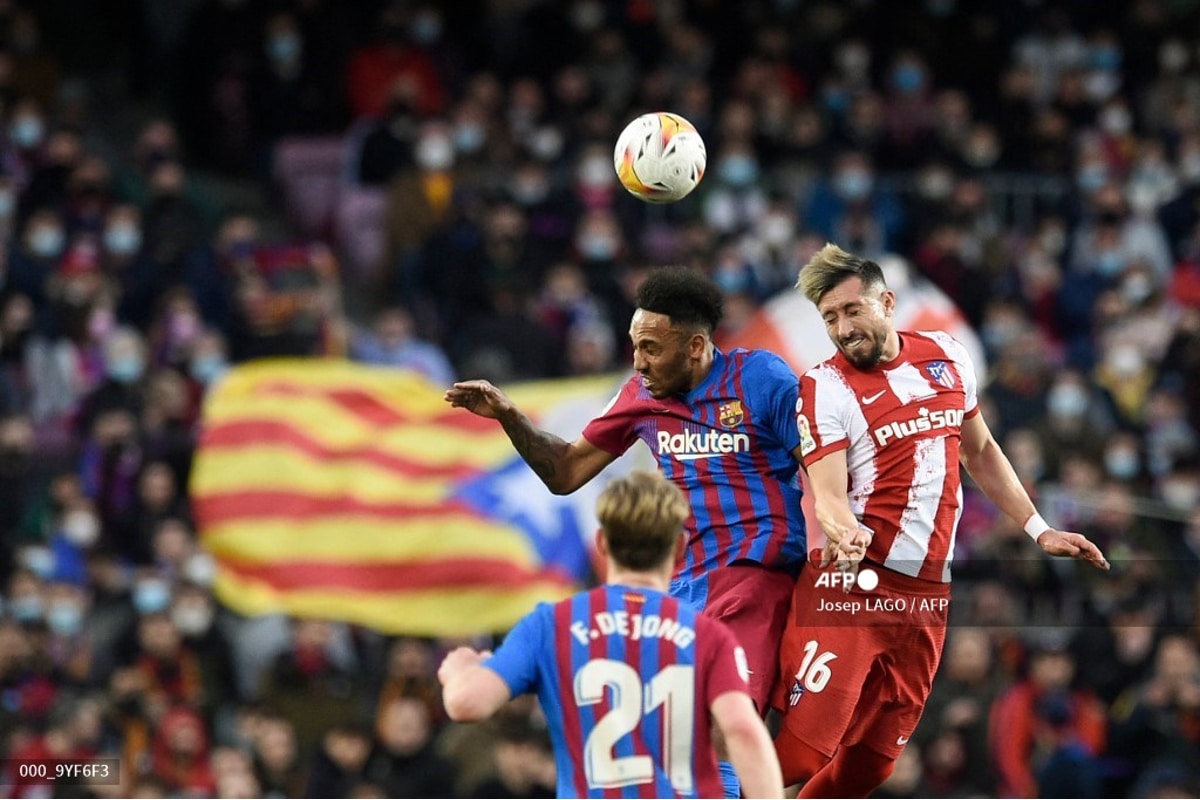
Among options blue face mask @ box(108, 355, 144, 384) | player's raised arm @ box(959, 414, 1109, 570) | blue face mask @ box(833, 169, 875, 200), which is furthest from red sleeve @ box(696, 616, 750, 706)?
blue face mask @ box(833, 169, 875, 200)

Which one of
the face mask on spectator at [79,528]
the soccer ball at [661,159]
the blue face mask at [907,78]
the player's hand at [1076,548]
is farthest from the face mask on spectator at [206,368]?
the player's hand at [1076,548]

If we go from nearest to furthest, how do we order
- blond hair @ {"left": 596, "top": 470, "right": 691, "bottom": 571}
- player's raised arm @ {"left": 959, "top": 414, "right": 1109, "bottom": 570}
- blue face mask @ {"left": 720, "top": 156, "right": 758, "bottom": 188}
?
blond hair @ {"left": 596, "top": 470, "right": 691, "bottom": 571}, player's raised arm @ {"left": 959, "top": 414, "right": 1109, "bottom": 570}, blue face mask @ {"left": 720, "top": 156, "right": 758, "bottom": 188}

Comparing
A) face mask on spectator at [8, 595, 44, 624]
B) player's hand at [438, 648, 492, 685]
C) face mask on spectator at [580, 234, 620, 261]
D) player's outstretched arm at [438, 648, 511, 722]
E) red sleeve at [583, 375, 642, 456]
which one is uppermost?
face mask on spectator at [580, 234, 620, 261]

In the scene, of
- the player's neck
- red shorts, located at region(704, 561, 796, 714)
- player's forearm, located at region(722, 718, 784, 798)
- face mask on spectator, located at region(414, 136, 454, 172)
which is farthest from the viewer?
face mask on spectator, located at region(414, 136, 454, 172)

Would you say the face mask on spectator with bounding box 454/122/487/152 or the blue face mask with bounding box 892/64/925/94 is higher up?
the blue face mask with bounding box 892/64/925/94

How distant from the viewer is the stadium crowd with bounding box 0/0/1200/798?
47.2 ft

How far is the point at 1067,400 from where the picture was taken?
56.5 feet

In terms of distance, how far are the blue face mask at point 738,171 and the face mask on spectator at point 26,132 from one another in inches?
238

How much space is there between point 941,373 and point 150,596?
27.2 ft

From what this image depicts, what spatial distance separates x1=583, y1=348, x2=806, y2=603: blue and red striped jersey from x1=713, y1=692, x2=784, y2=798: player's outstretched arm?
84.2 inches

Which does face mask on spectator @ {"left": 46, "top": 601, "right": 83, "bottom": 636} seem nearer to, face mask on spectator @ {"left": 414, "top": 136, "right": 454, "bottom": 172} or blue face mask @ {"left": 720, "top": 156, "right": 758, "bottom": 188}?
face mask on spectator @ {"left": 414, "top": 136, "right": 454, "bottom": 172}

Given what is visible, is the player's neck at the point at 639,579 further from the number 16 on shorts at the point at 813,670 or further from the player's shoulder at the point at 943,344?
the player's shoulder at the point at 943,344

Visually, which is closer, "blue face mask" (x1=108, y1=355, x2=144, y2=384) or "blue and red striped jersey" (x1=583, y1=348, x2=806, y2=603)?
"blue and red striped jersey" (x1=583, y1=348, x2=806, y2=603)

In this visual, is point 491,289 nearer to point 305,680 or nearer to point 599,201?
point 599,201
